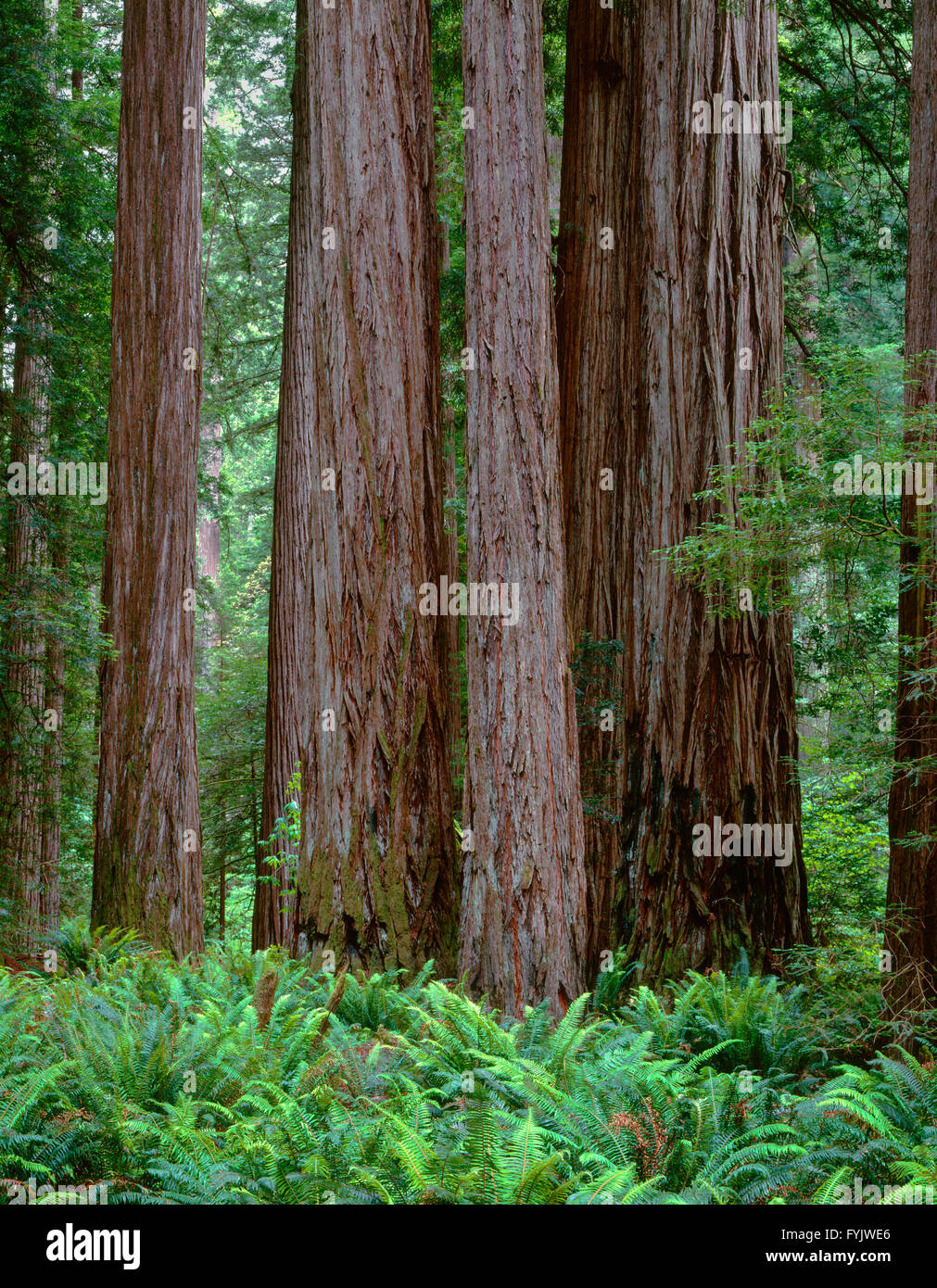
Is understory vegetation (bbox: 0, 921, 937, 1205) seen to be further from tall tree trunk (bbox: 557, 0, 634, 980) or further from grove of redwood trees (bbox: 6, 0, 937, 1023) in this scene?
tall tree trunk (bbox: 557, 0, 634, 980)

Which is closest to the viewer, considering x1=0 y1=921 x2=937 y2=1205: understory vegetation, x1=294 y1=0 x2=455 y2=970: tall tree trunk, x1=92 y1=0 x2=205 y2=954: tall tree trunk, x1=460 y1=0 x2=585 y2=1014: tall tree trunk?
x1=0 y1=921 x2=937 y2=1205: understory vegetation

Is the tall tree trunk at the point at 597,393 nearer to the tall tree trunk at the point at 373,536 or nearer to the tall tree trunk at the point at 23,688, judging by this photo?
the tall tree trunk at the point at 373,536

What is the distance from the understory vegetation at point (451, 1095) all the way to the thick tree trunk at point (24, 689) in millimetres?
4086

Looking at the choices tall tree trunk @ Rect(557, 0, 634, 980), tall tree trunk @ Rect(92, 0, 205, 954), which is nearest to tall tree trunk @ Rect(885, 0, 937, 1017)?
tall tree trunk @ Rect(557, 0, 634, 980)

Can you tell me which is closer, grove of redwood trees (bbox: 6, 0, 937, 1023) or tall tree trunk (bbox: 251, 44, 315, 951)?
grove of redwood trees (bbox: 6, 0, 937, 1023)

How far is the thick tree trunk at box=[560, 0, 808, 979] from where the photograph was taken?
22.1ft

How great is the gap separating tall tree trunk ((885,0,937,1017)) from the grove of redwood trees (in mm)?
21

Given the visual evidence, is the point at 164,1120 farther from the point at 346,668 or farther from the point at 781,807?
the point at 781,807

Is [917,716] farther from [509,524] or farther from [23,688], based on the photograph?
[23,688]

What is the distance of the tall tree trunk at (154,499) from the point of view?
27.3 feet

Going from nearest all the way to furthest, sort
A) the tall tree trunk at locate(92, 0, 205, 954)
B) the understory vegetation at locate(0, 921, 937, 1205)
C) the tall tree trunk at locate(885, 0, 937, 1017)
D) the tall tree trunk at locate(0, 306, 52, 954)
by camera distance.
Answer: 1. the understory vegetation at locate(0, 921, 937, 1205)
2. the tall tree trunk at locate(885, 0, 937, 1017)
3. the tall tree trunk at locate(92, 0, 205, 954)
4. the tall tree trunk at locate(0, 306, 52, 954)

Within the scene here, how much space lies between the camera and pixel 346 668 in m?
6.61

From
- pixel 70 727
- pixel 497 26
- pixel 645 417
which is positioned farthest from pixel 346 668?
pixel 70 727

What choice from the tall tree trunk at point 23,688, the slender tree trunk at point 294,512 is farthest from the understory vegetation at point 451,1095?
the slender tree trunk at point 294,512
